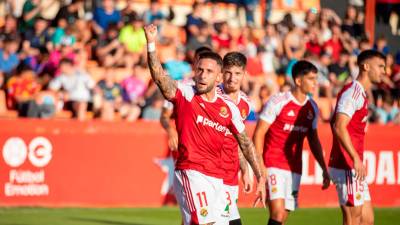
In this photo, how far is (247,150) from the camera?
10430 mm

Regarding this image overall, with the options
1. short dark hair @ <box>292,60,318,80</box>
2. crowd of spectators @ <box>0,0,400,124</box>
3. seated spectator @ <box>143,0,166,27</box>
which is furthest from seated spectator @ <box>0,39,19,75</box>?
short dark hair @ <box>292,60,318,80</box>

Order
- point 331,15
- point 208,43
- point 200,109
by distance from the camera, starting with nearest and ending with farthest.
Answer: point 200,109
point 208,43
point 331,15

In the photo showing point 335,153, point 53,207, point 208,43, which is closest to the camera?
point 335,153

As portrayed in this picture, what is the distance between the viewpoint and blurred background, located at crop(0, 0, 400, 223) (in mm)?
17781

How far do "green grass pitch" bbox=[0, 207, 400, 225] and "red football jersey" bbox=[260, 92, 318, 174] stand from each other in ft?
12.5

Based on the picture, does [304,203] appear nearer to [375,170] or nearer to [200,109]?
[375,170]

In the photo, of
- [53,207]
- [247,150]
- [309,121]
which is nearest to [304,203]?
[53,207]

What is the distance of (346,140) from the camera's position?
1201 cm

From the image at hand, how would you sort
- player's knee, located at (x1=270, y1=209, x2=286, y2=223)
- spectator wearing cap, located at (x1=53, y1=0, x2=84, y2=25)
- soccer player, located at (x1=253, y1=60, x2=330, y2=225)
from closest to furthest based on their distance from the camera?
player's knee, located at (x1=270, y1=209, x2=286, y2=223)
soccer player, located at (x1=253, y1=60, x2=330, y2=225)
spectator wearing cap, located at (x1=53, y1=0, x2=84, y2=25)

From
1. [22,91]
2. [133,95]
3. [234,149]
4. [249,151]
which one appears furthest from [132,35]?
[249,151]

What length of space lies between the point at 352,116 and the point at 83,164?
6.99 metres

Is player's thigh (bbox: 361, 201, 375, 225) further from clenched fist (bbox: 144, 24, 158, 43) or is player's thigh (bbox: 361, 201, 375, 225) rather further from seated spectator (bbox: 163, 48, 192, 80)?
seated spectator (bbox: 163, 48, 192, 80)

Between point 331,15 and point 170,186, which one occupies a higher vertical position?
point 331,15

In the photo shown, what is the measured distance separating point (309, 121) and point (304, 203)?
7236 millimetres
